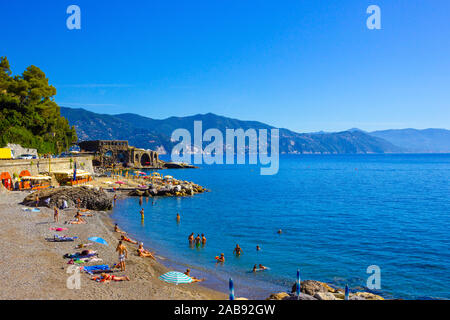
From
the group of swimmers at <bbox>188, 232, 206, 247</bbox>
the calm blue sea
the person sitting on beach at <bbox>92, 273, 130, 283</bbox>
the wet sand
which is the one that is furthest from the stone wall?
the person sitting on beach at <bbox>92, 273, 130, 283</bbox>

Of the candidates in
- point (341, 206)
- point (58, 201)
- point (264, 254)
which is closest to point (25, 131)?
point (58, 201)

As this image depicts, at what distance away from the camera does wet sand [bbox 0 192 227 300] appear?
44.7 feet

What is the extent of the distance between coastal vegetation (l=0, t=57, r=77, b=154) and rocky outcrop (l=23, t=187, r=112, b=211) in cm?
1924

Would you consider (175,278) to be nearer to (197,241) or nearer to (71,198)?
(197,241)

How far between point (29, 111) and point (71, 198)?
27213mm

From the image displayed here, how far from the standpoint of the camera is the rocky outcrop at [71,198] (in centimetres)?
3298

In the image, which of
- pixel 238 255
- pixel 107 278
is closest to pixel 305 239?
pixel 238 255

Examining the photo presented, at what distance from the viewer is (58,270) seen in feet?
53.1

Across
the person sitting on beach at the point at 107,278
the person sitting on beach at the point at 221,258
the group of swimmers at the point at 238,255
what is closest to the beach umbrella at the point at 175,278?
the person sitting on beach at the point at 107,278

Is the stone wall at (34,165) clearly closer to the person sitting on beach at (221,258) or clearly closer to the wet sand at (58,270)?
the wet sand at (58,270)

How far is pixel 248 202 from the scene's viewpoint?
51906 mm

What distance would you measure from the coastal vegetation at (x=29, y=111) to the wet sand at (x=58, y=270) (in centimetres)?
2840
